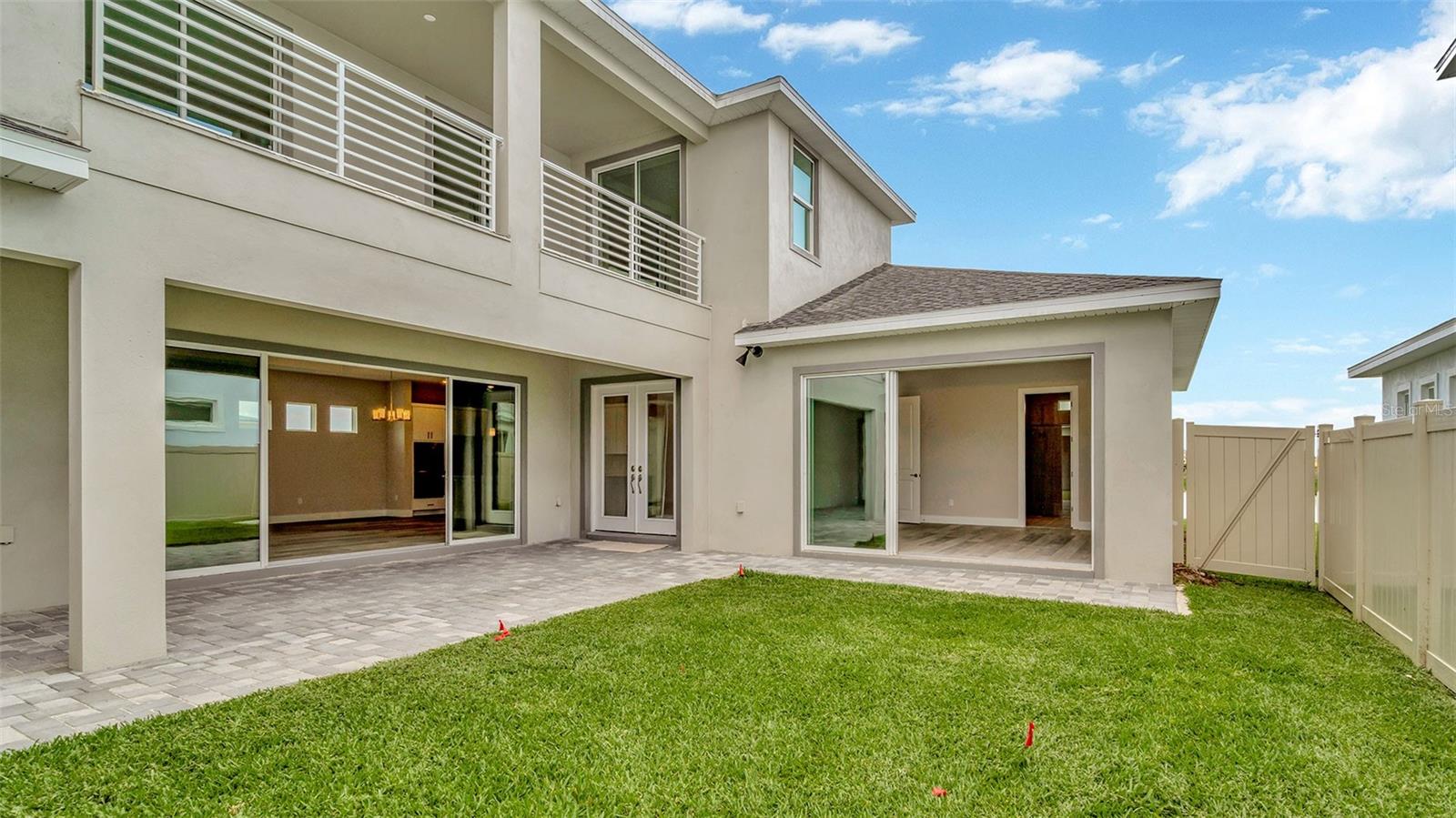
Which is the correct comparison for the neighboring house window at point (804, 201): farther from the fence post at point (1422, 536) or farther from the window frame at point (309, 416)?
the window frame at point (309, 416)

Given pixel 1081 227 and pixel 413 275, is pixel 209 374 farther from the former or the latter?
pixel 1081 227

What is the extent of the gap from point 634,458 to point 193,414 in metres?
5.46

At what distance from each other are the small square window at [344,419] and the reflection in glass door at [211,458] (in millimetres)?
7629

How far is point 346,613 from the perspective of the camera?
580 cm

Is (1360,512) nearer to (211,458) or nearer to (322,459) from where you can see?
(211,458)

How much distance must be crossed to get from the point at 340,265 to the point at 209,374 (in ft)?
9.34

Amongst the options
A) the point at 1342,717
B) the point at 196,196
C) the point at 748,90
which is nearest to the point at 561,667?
the point at 196,196

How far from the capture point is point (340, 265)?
5379mm

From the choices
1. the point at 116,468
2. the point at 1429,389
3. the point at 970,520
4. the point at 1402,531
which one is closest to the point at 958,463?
the point at 970,520

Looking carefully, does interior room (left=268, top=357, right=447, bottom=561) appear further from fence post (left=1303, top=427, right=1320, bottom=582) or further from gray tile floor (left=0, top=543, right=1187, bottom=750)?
fence post (left=1303, top=427, right=1320, bottom=582)

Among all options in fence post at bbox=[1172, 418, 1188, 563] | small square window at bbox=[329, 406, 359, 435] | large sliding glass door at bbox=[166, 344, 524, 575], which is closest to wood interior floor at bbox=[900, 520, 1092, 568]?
fence post at bbox=[1172, 418, 1188, 563]

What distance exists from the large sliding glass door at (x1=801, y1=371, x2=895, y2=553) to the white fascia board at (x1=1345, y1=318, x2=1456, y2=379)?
9765mm

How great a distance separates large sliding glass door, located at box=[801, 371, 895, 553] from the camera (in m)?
8.94

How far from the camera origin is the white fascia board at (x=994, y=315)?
6.85 metres
